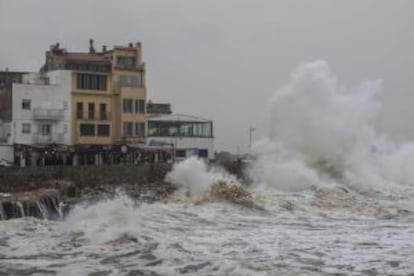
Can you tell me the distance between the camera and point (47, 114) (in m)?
61.2

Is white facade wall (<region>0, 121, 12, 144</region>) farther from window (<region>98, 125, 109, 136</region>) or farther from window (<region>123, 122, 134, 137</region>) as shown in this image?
window (<region>123, 122, 134, 137</region>)

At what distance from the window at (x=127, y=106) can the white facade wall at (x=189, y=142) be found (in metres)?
5.82

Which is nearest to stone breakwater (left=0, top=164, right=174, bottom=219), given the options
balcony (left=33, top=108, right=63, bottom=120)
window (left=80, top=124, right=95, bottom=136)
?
balcony (left=33, top=108, right=63, bottom=120)

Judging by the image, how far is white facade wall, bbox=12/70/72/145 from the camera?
197 ft

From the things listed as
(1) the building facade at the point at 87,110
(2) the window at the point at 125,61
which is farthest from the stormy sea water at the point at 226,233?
(2) the window at the point at 125,61

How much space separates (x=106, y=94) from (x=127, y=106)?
6.76 ft

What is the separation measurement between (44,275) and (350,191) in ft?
81.4

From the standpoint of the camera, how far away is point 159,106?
301 ft

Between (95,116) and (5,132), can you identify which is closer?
(5,132)

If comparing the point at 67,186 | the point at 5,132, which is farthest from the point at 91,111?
the point at 67,186

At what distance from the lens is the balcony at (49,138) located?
200ft

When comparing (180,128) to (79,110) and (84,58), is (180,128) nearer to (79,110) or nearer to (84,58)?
(79,110)

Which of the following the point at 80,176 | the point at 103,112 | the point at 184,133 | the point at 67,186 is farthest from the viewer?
the point at 184,133

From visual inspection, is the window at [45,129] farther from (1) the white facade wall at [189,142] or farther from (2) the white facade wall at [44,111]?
(1) the white facade wall at [189,142]
